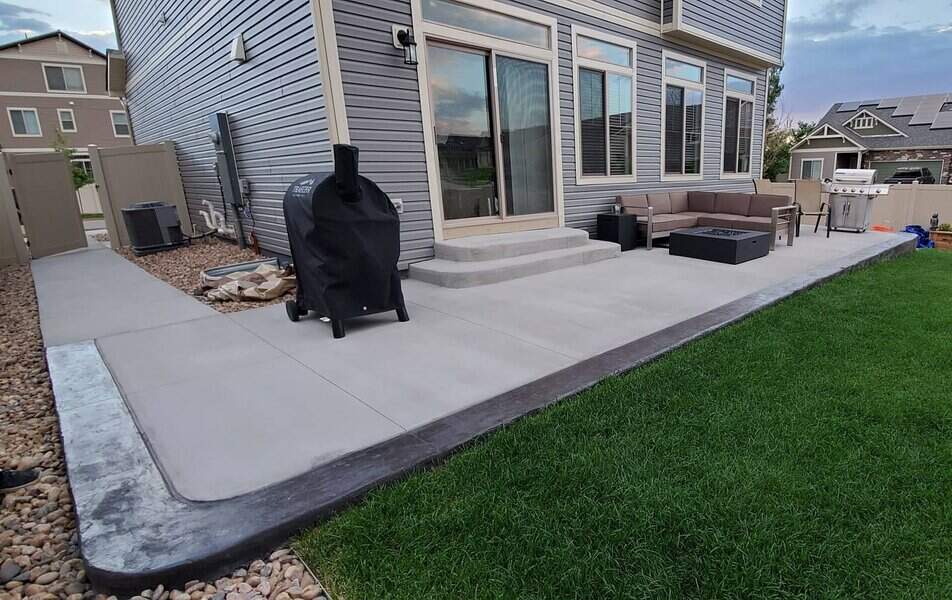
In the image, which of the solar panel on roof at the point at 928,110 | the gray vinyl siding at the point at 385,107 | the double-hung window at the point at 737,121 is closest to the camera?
the gray vinyl siding at the point at 385,107

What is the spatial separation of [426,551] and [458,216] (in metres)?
4.49

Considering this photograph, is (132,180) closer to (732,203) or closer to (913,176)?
(732,203)

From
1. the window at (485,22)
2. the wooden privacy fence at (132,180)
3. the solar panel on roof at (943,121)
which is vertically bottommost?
the wooden privacy fence at (132,180)

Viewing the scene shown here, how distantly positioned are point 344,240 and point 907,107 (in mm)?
30225

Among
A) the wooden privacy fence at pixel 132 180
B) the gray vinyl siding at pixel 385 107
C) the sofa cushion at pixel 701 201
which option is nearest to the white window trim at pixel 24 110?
the wooden privacy fence at pixel 132 180

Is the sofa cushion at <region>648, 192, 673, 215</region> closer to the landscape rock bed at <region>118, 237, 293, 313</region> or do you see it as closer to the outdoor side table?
the outdoor side table

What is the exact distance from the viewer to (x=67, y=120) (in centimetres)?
2327

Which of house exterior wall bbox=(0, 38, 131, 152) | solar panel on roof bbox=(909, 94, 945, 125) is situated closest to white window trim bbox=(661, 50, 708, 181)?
solar panel on roof bbox=(909, 94, 945, 125)

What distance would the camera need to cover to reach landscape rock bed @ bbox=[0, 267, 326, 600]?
144 centimetres

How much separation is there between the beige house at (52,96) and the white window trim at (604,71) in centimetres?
2389

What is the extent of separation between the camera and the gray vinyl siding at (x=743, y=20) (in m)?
7.71

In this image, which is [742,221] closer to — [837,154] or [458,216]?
[458,216]

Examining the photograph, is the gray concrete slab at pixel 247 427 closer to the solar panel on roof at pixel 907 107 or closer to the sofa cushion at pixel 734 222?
the sofa cushion at pixel 734 222

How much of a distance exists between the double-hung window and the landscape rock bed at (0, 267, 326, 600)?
1022 cm
